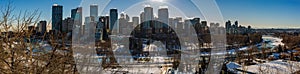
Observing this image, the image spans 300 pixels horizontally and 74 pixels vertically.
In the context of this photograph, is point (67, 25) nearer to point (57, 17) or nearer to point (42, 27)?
point (57, 17)

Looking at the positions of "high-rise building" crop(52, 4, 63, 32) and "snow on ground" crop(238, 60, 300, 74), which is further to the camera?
"snow on ground" crop(238, 60, 300, 74)

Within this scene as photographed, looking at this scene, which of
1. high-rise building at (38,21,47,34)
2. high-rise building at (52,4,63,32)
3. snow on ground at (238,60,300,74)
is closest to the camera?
high-rise building at (38,21,47,34)

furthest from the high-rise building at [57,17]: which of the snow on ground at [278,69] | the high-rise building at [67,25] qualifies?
the snow on ground at [278,69]

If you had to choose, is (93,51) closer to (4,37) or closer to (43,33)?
(43,33)

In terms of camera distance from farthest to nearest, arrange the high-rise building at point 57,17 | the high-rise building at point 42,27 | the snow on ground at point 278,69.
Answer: the snow on ground at point 278,69
the high-rise building at point 57,17
the high-rise building at point 42,27

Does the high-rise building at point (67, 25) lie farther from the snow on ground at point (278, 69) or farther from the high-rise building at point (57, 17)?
the snow on ground at point (278, 69)

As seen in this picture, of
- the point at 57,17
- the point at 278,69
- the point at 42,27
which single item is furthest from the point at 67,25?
the point at 278,69

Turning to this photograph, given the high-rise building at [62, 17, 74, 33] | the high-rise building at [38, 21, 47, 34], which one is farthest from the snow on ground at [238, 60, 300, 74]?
the high-rise building at [38, 21, 47, 34]

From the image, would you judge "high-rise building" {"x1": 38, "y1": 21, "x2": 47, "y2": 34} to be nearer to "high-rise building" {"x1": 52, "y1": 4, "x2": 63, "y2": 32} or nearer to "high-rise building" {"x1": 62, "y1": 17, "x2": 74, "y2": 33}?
"high-rise building" {"x1": 52, "y1": 4, "x2": 63, "y2": 32}

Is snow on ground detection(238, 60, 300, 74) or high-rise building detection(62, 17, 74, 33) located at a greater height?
high-rise building detection(62, 17, 74, 33)

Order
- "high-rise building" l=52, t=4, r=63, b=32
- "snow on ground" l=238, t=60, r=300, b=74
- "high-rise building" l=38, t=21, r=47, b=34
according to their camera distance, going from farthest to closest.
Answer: "snow on ground" l=238, t=60, r=300, b=74
"high-rise building" l=52, t=4, r=63, b=32
"high-rise building" l=38, t=21, r=47, b=34
